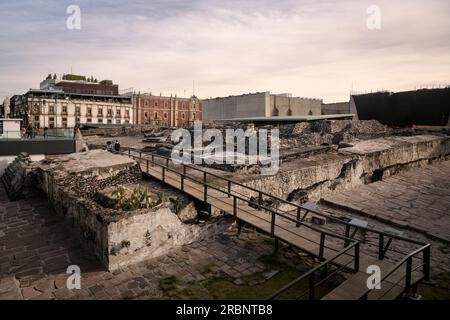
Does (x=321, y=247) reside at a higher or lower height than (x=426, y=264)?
higher

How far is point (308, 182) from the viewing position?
13297 millimetres

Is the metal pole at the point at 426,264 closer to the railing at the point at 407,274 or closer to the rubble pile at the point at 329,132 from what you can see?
the railing at the point at 407,274

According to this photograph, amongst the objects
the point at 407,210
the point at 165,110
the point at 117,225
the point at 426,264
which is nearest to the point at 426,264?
the point at 426,264

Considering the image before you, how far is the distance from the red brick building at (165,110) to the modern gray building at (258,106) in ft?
43.4

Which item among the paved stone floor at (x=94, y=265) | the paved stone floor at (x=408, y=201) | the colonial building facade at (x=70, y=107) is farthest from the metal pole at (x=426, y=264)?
the colonial building facade at (x=70, y=107)

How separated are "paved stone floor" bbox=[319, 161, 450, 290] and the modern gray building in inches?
1249

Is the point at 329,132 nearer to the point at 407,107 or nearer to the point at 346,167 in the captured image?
the point at 346,167

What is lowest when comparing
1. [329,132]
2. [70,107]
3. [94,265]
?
[94,265]

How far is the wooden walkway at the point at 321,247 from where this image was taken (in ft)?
17.3

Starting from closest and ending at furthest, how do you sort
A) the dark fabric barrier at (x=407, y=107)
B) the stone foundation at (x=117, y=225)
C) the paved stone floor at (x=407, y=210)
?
the stone foundation at (x=117, y=225)
the paved stone floor at (x=407, y=210)
the dark fabric barrier at (x=407, y=107)

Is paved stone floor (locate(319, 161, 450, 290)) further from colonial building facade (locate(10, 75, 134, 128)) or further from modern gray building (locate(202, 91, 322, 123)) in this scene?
colonial building facade (locate(10, 75, 134, 128))

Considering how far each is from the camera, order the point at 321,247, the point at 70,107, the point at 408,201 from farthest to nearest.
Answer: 1. the point at 70,107
2. the point at 408,201
3. the point at 321,247

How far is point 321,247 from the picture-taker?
21.3 ft

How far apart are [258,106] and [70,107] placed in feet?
124
